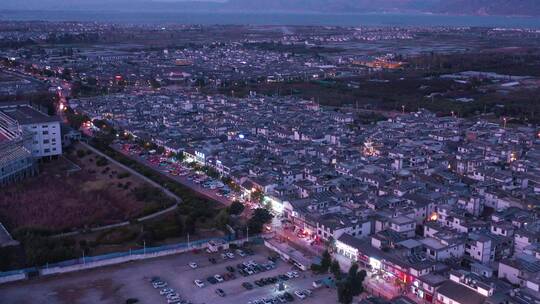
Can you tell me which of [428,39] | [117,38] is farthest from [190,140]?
[428,39]

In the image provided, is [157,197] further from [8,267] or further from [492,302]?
[492,302]

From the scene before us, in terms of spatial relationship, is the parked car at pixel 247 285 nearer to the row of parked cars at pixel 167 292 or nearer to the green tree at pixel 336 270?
the row of parked cars at pixel 167 292

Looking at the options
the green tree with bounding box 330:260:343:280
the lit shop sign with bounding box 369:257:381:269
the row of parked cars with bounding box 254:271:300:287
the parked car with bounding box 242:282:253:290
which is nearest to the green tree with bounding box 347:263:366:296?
the green tree with bounding box 330:260:343:280

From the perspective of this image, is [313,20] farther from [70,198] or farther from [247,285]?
[247,285]

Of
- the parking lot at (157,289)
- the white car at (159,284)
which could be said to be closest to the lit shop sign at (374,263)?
the parking lot at (157,289)

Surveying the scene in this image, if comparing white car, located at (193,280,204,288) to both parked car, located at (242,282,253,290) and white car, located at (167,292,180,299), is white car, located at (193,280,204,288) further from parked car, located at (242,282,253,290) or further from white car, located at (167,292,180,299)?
parked car, located at (242,282,253,290)

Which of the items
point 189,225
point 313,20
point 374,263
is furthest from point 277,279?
point 313,20
